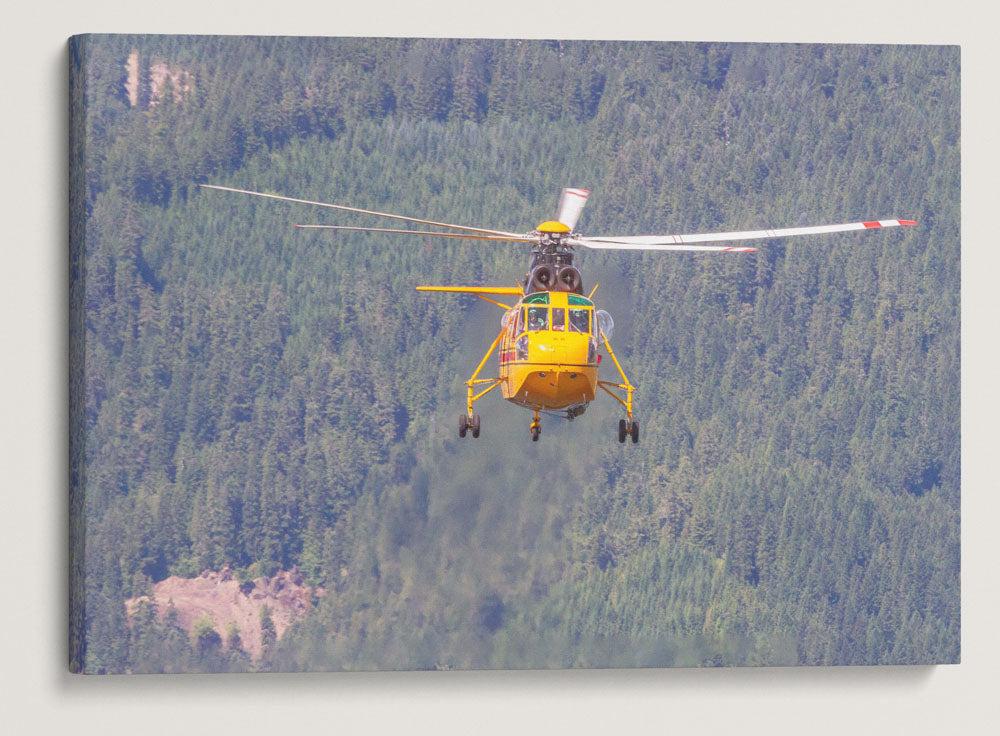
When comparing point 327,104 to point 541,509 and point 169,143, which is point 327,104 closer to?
point 169,143

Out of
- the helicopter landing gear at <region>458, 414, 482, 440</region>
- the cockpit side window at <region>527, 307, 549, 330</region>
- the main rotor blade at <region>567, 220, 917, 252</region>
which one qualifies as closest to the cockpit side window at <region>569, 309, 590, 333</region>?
the cockpit side window at <region>527, 307, 549, 330</region>

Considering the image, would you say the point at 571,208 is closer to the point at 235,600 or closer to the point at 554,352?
the point at 554,352

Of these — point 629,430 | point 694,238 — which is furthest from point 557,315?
point 629,430

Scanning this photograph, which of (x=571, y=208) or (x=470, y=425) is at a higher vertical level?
(x=571, y=208)

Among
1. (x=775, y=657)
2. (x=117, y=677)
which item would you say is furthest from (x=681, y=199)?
(x=117, y=677)

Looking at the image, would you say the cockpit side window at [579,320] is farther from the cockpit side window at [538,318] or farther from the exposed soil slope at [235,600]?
the exposed soil slope at [235,600]

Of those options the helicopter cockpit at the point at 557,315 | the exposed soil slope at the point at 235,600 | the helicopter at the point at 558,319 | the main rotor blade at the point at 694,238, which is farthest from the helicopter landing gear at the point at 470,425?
the exposed soil slope at the point at 235,600
